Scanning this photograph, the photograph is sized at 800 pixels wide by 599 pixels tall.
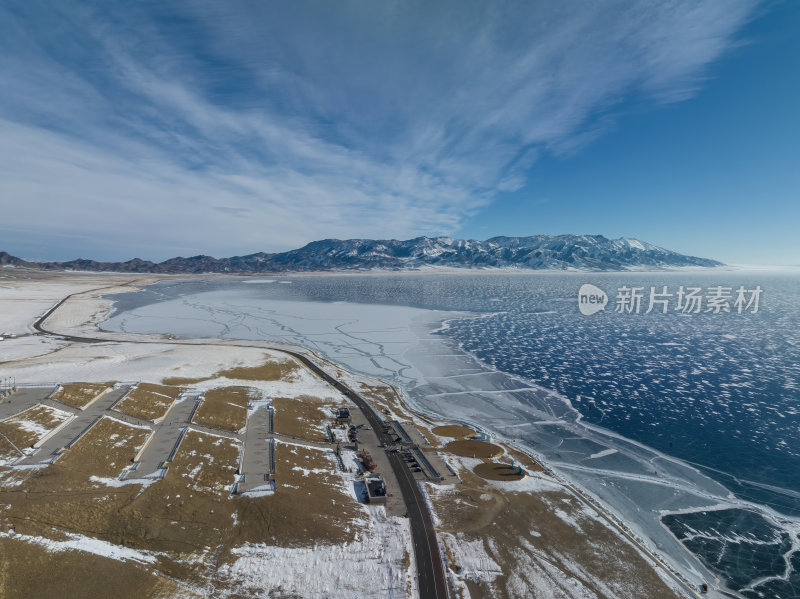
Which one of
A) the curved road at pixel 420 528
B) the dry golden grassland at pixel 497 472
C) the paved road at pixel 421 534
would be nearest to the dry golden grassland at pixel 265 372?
the curved road at pixel 420 528

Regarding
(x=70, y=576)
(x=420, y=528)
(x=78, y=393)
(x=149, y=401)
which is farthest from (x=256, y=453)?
(x=78, y=393)

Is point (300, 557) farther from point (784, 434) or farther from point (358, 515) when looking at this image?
point (784, 434)

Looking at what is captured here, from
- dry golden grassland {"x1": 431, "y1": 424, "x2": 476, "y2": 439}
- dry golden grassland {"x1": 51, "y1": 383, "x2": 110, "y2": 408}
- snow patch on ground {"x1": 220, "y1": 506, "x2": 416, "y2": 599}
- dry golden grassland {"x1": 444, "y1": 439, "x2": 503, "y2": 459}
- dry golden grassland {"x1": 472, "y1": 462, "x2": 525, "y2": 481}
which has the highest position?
dry golden grassland {"x1": 51, "y1": 383, "x2": 110, "y2": 408}

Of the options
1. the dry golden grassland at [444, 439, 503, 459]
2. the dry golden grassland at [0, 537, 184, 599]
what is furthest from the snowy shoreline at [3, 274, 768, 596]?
the dry golden grassland at [0, 537, 184, 599]

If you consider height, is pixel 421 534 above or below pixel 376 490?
below

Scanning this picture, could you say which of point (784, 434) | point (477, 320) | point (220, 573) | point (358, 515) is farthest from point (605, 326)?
point (220, 573)

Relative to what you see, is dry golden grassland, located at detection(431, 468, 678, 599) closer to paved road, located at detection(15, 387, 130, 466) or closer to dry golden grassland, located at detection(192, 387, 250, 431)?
dry golden grassland, located at detection(192, 387, 250, 431)

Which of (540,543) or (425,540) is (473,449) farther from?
(425,540)

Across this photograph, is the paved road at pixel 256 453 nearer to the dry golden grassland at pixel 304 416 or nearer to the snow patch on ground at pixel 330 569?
the dry golden grassland at pixel 304 416
